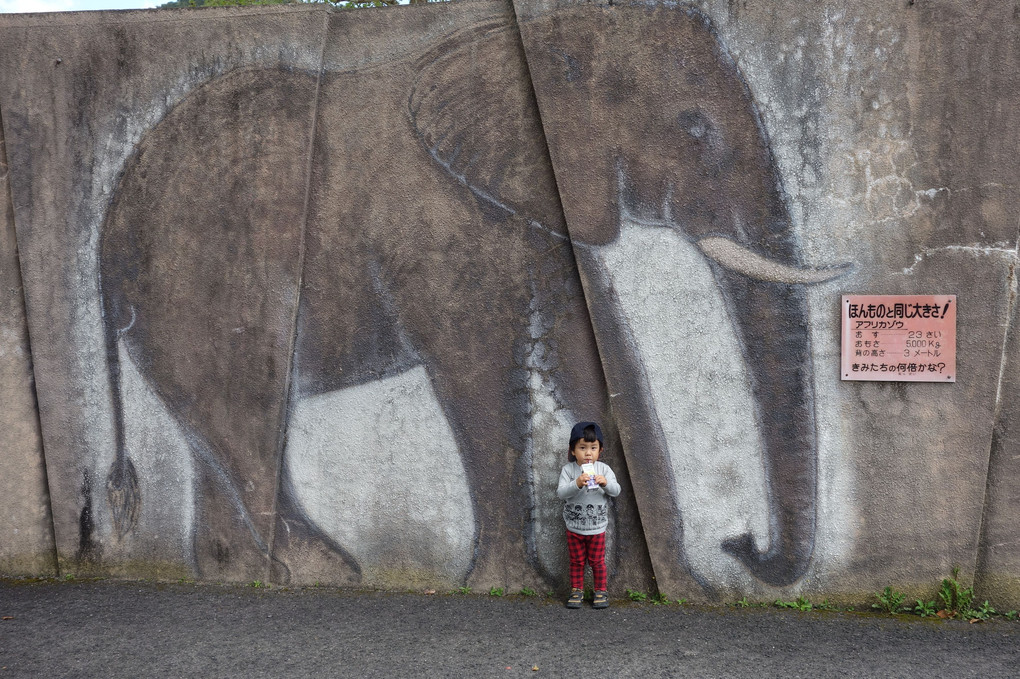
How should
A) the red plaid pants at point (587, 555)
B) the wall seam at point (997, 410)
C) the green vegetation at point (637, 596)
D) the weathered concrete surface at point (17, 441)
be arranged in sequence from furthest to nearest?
the weathered concrete surface at point (17, 441) < the green vegetation at point (637, 596) < the red plaid pants at point (587, 555) < the wall seam at point (997, 410)

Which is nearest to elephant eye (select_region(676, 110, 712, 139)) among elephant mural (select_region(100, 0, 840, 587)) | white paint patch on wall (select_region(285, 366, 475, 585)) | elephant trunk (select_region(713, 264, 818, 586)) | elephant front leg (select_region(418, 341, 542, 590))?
elephant mural (select_region(100, 0, 840, 587))

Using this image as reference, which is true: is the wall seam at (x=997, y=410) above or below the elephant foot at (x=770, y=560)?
above

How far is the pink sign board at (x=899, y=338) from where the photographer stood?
4051 mm

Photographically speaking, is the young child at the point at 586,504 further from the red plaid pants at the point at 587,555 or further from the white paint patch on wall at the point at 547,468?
the white paint patch on wall at the point at 547,468

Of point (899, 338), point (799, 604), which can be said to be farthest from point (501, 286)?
point (799, 604)

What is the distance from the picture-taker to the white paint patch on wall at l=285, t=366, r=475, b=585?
453 cm

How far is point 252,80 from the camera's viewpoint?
15.1ft

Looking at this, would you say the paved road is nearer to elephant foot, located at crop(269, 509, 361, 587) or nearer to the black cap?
elephant foot, located at crop(269, 509, 361, 587)

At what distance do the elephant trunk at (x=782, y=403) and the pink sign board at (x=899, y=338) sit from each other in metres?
0.23

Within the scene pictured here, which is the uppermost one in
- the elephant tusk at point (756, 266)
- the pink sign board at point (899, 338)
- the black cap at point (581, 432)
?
the elephant tusk at point (756, 266)

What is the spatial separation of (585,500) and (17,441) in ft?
11.5

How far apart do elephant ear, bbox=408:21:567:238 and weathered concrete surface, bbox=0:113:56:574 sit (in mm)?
2658

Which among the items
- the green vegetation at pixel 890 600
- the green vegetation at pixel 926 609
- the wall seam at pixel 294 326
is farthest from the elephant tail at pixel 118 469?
the green vegetation at pixel 926 609

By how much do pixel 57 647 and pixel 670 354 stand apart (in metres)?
3.43
